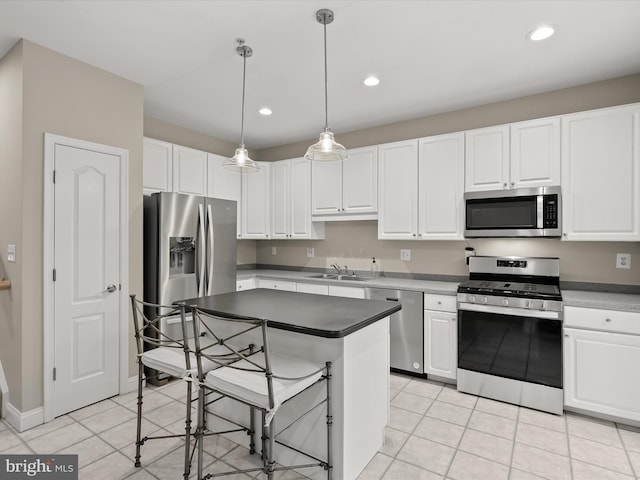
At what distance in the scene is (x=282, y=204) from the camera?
472 cm

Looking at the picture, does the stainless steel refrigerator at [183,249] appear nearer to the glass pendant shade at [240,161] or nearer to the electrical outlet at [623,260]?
the glass pendant shade at [240,161]

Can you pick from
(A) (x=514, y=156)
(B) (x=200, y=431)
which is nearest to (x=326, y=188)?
(A) (x=514, y=156)

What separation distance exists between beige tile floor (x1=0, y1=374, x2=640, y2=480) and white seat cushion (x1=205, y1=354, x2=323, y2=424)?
2.32 feet

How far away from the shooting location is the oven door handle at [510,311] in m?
2.71

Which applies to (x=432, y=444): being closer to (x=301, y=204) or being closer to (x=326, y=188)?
(x=326, y=188)

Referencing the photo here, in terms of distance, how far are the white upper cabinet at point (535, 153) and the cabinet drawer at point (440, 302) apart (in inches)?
46.3

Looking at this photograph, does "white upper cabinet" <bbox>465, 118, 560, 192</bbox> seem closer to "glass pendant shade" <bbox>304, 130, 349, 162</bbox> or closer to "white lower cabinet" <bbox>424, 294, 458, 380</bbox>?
"white lower cabinet" <bbox>424, 294, 458, 380</bbox>

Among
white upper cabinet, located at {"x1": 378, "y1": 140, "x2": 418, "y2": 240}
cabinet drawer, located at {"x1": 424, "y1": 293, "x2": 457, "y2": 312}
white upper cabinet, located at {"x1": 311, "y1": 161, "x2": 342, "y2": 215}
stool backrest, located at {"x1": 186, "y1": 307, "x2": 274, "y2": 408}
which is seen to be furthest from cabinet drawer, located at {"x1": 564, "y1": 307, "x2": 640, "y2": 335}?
white upper cabinet, located at {"x1": 311, "y1": 161, "x2": 342, "y2": 215}

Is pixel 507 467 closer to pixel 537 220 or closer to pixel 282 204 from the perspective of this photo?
pixel 537 220

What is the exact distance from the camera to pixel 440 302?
3.25m

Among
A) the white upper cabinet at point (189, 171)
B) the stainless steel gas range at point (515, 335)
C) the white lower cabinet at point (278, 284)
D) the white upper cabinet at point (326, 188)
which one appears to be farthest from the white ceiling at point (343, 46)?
the white lower cabinet at point (278, 284)

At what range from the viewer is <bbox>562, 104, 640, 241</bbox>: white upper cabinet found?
2.70 metres

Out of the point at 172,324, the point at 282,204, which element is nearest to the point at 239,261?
the point at 282,204

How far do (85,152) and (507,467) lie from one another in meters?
3.68
